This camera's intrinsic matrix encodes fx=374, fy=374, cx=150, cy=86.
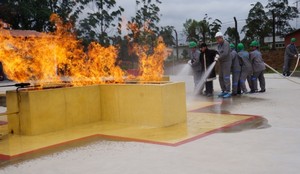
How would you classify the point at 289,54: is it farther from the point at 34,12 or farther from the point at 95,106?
the point at 34,12

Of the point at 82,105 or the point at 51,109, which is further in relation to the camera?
the point at 82,105

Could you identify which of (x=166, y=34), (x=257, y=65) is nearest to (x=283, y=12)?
(x=166, y=34)

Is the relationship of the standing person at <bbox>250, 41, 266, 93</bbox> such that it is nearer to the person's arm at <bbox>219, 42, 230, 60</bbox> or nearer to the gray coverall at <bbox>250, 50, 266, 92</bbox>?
the gray coverall at <bbox>250, 50, 266, 92</bbox>

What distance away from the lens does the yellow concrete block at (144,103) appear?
7170 mm

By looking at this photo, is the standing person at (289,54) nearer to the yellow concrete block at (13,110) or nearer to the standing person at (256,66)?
the standing person at (256,66)

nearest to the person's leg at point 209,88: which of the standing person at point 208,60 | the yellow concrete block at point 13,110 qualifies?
the standing person at point 208,60

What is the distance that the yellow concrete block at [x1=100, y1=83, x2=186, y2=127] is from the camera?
23.5ft

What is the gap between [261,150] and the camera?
5.23 meters

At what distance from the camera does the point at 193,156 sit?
5066mm

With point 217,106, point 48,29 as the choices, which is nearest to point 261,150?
point 217,106

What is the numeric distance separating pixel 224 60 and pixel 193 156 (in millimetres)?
6727

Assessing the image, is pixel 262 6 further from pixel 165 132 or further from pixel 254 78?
Answer: pixel 165 132

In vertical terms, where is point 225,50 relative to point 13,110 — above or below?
above

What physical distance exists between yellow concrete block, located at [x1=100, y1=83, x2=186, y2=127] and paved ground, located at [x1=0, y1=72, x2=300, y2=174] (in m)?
1.28
